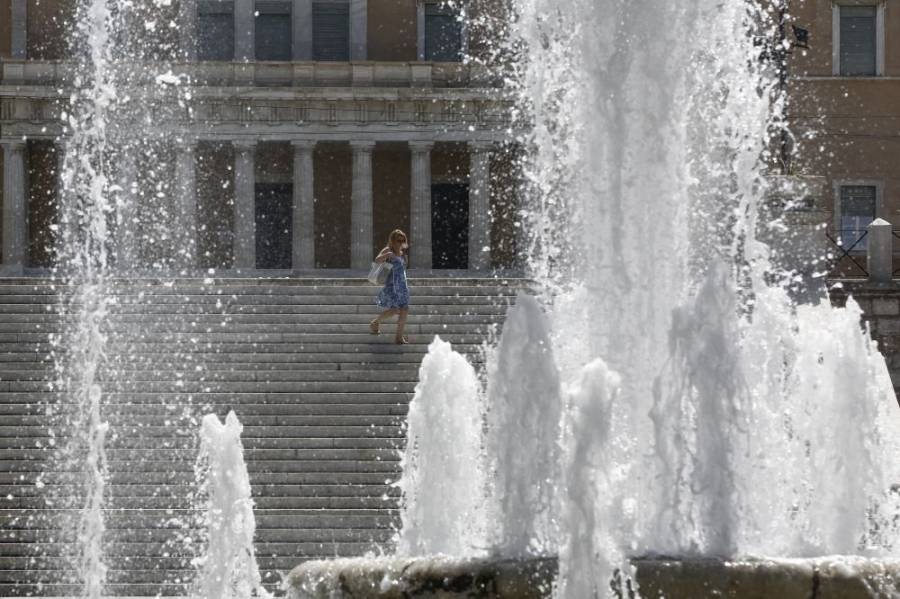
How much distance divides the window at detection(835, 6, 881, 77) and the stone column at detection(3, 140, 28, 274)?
1444cm

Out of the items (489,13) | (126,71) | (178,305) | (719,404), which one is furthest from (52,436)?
(489,13)

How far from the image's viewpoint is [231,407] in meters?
19.6

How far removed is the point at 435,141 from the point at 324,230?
3073 millimetres

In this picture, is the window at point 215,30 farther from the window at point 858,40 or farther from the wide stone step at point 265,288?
the wide stone step at point 265,288

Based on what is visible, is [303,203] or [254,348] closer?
[254,348]

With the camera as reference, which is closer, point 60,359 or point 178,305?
point 60,359

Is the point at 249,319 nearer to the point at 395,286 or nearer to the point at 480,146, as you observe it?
the point at 395,286

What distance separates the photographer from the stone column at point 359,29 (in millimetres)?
38062

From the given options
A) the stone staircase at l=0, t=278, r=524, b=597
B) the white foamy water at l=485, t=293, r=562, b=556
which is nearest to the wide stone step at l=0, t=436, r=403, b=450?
the stone staircase at l=0, t=278, r=524, b=597

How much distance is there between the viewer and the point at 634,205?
15.0 meters

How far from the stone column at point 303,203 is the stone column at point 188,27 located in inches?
113

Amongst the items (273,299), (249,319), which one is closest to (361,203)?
(273,299)

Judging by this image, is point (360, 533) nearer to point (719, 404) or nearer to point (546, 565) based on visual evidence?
point (719, 404)

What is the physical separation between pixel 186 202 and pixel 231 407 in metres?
16.8
